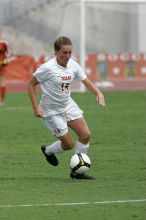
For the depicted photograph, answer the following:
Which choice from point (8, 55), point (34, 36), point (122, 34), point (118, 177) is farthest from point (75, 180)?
point (122, 34)

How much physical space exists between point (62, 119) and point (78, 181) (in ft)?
3.18

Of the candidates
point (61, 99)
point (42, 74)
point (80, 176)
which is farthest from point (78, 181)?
point (42, 74)

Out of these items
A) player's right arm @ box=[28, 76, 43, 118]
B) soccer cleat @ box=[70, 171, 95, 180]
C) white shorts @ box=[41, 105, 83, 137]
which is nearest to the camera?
player's right arm @ box=[28, 76, 43, 118]

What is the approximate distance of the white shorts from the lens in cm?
1277

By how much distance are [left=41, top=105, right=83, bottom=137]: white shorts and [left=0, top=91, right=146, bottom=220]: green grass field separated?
66cm

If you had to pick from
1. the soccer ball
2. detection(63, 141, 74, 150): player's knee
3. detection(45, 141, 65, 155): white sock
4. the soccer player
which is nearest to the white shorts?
the soccer player

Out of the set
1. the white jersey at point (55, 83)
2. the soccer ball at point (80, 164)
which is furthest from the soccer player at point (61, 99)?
the soccer ball at point (80, 164)

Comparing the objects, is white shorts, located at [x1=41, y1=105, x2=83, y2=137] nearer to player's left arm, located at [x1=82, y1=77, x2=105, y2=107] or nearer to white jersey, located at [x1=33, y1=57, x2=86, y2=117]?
white jersey, located at [x1=33, y1=57, x2=86, y2=117]

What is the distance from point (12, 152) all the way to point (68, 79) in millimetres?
3634

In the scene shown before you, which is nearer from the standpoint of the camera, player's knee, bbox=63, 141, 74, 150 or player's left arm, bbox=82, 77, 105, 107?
player's left arm, bbox=82, 77, 105, 107

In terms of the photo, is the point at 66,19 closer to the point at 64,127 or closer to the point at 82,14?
the point at 82,14

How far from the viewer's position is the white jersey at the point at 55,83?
12688 mm

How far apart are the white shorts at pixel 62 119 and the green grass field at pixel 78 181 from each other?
66 centimetres

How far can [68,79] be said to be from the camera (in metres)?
12.8
